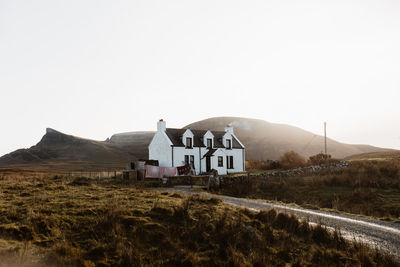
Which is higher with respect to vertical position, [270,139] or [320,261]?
[270,139]

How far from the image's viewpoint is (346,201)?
65.3ft

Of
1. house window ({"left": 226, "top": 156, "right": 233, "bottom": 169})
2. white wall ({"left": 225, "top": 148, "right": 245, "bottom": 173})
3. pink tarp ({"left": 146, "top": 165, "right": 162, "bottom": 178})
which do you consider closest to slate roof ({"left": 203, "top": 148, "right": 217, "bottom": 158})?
white wall ({"left": 225, "top": 148, "right": 245, "bottom": 173})

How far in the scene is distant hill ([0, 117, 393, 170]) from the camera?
96.4m

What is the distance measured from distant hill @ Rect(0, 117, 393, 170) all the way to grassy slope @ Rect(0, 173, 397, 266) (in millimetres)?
76805

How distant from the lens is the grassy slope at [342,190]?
61.1ft

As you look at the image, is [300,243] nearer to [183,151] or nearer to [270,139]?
[183,151]

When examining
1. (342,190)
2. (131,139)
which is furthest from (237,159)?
(131,139)

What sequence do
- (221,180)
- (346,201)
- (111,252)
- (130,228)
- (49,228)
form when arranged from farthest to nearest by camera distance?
(221,180), (346,201), (130,228), (49,228), (111,252)

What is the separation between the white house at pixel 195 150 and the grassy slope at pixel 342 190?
10672 millimetres

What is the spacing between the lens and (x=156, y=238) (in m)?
9.12

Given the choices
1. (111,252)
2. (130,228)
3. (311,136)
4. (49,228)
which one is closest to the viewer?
(111,252)

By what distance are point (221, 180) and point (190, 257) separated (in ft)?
59.5

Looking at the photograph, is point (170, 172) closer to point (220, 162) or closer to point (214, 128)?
point (220, 162)

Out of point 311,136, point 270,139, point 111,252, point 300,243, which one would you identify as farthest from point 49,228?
point 311,136
